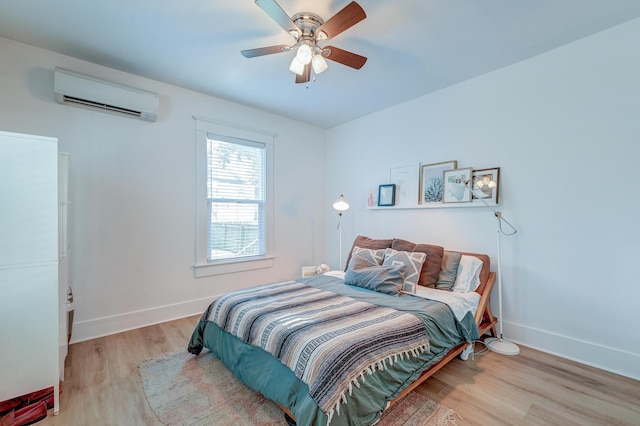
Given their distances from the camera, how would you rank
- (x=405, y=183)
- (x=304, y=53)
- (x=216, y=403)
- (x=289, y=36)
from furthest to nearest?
(x=405, y=183) < (x=289, y=36) < (x=304, y=53) < (x=216, y=403)

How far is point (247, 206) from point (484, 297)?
9.78 feet

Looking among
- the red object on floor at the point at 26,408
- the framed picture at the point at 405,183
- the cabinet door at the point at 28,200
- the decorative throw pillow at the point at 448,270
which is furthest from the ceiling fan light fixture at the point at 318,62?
the red object on floor at the point at 26,408

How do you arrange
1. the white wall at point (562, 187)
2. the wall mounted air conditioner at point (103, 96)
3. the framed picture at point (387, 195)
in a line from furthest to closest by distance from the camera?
the framed picture at point (387, 195) → the wall mounted air conditioner at point (103, 96) → the white wall at point (562, 187)

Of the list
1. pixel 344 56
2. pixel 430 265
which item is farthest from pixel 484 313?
pixel 344 56

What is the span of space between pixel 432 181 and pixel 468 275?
1172mm

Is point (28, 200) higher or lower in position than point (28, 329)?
higher

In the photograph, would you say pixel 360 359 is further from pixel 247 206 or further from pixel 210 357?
pixel 247 206

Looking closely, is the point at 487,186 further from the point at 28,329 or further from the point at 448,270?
the point at 28,329

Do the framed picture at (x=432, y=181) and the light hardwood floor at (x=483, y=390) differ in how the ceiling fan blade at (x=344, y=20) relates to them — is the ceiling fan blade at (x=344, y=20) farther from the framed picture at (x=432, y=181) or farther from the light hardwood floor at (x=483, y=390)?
the light hardwood floor at (x=483, y=390)

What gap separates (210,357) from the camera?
7.68 ft

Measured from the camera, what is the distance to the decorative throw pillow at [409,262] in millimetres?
2594

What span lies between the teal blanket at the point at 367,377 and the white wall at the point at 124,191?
1.12 metres

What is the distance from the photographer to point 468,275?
105 inches

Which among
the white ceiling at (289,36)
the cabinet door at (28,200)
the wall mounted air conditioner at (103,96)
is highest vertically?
the white ceiling at (289,36)
